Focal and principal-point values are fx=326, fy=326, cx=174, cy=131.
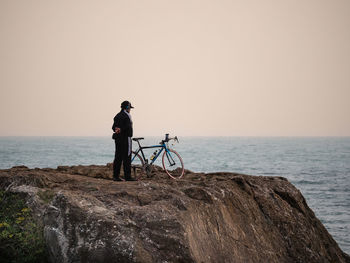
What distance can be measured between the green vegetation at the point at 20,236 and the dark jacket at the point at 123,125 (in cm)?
363

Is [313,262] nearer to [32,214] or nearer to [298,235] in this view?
[298,235]

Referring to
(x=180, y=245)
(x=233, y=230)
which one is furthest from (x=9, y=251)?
(x=233, y=230)

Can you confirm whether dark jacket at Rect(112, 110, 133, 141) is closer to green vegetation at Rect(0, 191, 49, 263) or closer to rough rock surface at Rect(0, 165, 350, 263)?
rough rock surface at Rect(0, 165, 350, 263)

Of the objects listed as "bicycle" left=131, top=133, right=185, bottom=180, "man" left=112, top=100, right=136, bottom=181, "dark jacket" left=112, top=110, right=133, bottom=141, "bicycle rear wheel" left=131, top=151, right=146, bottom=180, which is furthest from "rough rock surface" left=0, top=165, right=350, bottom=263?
"dark jacket" left=112, top=110, right=133, bottom=141

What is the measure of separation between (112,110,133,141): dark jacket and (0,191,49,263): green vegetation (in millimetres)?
3633

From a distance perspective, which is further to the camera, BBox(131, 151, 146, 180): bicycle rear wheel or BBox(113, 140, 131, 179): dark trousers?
BBox(131, 151, 146, 180): bicycle rear wheel

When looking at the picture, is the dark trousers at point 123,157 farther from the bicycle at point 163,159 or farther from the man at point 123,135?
the bicycle at point 163,159

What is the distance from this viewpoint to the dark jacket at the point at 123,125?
35.3 feet

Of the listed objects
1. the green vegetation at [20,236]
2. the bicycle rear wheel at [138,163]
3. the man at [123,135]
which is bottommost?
the green vegetation at [20,236]

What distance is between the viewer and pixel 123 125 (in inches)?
425

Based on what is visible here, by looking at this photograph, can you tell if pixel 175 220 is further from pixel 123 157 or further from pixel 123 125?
pixel 123 125

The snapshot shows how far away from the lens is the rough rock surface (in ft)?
21.5

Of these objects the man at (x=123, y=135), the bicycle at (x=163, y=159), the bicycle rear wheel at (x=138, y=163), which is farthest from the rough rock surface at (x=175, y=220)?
the man at (x=123, y=135)

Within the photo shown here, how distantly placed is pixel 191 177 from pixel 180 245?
16.7 feet
